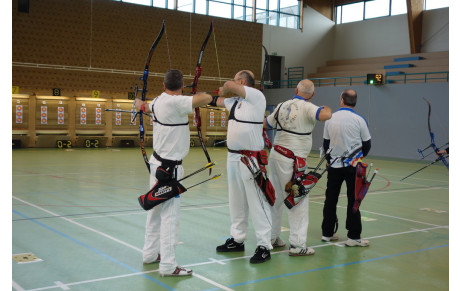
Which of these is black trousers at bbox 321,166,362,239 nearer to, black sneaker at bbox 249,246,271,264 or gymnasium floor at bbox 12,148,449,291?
gymnasium floor at bbox 12,148,449,291

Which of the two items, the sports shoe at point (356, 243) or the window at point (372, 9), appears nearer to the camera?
the sports shoe at point (356, 243)

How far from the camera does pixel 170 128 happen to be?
398 centimetres

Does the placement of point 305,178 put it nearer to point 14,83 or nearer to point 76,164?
point 76,164

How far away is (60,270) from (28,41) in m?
15.9

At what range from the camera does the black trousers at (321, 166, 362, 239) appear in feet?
16.1

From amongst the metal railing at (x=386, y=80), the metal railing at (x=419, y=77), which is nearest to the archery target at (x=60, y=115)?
the metal railing at (x=386, y=80)

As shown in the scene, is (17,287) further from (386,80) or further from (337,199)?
(386,80)

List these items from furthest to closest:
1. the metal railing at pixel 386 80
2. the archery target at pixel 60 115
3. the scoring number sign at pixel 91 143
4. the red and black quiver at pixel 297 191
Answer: the scoring number sign at pixel 91 143, the archery target at pixel 60 115, the metal railing at pixel 386 80, the red and black quiver at pixel 297 191

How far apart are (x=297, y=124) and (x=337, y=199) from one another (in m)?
0.99

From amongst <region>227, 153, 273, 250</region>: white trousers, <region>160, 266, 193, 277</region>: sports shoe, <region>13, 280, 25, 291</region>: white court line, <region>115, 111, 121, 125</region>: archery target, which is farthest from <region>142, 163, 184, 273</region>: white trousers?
<region>115, 111, 121, 125</region>: archery target

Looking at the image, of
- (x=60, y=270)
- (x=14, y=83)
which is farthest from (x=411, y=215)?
(x=14, y=83)

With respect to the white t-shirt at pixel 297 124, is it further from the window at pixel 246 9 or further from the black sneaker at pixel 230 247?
the window at pixel 246 9

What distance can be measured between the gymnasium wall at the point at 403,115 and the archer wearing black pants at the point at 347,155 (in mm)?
12995

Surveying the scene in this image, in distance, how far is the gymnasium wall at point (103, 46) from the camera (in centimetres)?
1794
